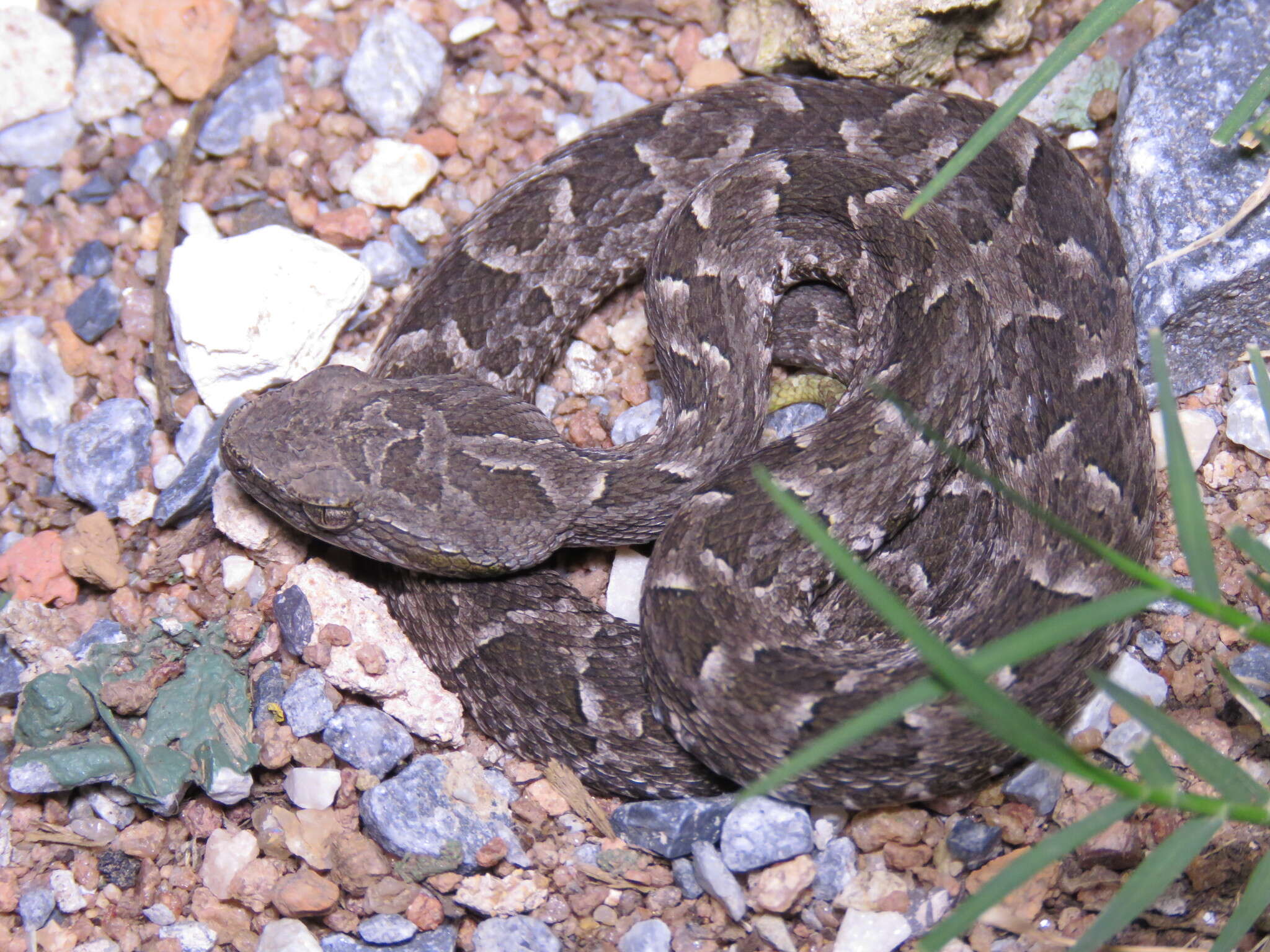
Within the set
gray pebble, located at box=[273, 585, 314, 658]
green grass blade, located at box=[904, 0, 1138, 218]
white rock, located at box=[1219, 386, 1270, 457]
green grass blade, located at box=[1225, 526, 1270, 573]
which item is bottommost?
gray pebble, located at box=[273, 585, 314, 658]

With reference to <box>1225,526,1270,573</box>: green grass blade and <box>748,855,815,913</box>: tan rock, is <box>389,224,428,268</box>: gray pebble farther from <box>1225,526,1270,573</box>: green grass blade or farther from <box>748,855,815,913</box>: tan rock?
<box>1225,526,1270,573</box>: green grass blade

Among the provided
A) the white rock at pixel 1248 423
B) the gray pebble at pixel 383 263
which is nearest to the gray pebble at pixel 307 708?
the gray pebble at pixel 383 263

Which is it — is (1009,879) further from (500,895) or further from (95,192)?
(95,192)

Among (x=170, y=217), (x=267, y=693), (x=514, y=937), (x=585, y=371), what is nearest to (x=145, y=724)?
(x=267, y=693)

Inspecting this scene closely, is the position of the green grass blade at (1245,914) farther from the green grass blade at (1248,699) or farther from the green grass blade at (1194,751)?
the green grass blade at (1248,699)

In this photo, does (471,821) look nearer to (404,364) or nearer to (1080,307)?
(404,364)

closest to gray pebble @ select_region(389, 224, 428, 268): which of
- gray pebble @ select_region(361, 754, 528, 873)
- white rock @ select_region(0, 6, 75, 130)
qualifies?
white rock @ select_region(0, 6, 75, 130)
